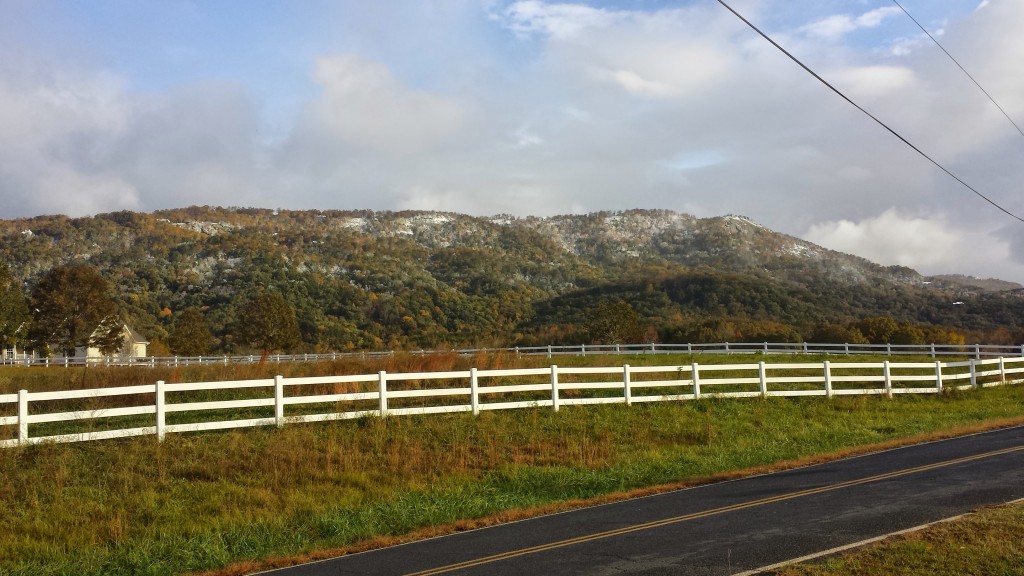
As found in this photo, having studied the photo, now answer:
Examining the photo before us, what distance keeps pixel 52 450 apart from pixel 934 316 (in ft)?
454

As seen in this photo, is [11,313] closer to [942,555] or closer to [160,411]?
[160,411]

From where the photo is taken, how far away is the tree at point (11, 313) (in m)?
58.1

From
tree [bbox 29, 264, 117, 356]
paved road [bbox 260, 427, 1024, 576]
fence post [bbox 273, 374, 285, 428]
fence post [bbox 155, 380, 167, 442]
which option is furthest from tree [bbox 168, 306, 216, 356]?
paved road [bbox 260, 427, 1024, 576]

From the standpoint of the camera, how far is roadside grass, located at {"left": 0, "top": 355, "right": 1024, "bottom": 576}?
1066 cm

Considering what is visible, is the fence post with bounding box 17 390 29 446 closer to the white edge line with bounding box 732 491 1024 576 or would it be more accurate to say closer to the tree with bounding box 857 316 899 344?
the white edge line with bounding box 732 491 1024 576

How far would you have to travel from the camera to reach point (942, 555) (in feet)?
25.7

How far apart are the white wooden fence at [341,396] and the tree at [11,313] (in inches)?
1778

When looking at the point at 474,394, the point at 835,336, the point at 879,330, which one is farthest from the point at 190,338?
the point at 474,394

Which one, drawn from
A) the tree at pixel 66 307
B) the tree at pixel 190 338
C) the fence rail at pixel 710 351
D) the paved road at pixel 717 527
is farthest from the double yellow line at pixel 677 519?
the tree at pixel 190 338

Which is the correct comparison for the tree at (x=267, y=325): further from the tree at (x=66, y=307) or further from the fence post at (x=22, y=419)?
the fence post at (x=22, y=419)

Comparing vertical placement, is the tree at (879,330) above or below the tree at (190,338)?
below

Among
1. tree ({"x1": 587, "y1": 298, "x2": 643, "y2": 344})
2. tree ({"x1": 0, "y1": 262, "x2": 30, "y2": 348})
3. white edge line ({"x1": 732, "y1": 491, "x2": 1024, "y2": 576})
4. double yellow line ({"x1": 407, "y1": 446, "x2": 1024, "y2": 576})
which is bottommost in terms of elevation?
double yellow line ({"x1": 407, "y1": 446, "x2": 1024, "y2": 576})

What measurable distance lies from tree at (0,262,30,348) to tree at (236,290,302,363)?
18374mm

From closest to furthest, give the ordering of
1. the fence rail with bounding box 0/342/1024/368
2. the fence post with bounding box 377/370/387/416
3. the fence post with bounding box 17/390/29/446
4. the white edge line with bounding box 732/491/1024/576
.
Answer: the white edge line with bounding box 732/491/1024/576, the fence post with bounding box 17/390/29/446, the fence post with bounding box 377/370/387/416, the fence rail with bounding box 0/342/1024/368
